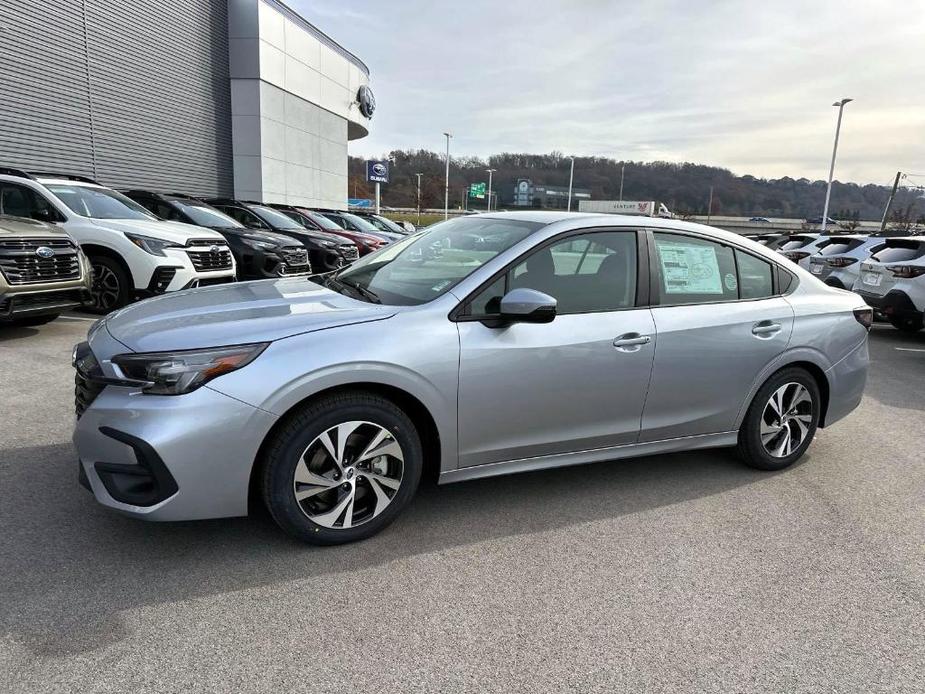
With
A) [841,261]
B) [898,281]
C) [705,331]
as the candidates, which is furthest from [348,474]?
[841,261]

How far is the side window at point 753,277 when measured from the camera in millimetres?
4020

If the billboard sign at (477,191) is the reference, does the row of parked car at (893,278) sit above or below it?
below

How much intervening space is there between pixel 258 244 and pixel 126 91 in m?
9.58

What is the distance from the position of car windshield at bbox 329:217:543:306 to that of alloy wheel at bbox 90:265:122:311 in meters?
5.39

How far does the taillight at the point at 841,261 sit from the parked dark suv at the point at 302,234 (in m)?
9.44

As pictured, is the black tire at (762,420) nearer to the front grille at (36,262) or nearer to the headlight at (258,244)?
the front grille at (36,262)

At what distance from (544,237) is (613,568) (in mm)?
1734

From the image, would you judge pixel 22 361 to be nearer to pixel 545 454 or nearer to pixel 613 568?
pixel 545 454

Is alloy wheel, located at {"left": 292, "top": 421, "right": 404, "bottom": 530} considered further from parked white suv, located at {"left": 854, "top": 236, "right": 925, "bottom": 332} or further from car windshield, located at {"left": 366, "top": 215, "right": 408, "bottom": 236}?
car windshield, located at {"left": 366, "top": 215, "right": 408, "bottom": 236}

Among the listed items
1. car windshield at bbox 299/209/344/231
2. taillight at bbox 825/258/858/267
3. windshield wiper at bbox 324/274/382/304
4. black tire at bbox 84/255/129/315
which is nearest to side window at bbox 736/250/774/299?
windshield wiper at bbox 324/274/382/304

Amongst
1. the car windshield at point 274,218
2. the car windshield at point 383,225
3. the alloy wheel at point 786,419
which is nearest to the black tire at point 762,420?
the alloy wheel at point 786,419

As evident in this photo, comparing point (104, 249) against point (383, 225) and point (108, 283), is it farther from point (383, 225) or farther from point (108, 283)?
point (383, 225)

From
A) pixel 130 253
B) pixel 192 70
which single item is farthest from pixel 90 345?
pixel 192 70

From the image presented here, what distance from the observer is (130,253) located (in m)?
8.02
